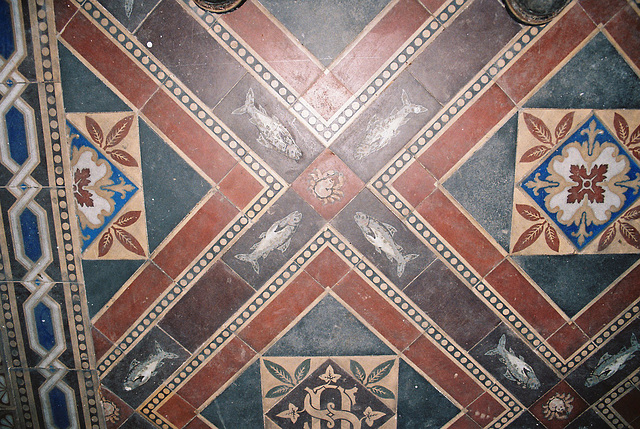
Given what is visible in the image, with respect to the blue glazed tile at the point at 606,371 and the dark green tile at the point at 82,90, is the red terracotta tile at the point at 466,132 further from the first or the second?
the dark green tile at the point at 82,90

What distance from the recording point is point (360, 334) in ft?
8.02

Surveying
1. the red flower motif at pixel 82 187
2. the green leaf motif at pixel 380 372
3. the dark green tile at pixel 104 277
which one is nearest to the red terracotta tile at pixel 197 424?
the dark green tile at pixel 104 277

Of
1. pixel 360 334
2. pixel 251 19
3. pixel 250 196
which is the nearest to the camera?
pixel 251 19

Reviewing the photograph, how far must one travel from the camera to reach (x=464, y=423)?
253 centimetres

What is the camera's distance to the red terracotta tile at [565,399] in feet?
8.20

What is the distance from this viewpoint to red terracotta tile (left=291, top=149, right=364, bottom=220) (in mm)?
2248

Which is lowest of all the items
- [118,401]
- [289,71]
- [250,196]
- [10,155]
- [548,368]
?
[118,401]

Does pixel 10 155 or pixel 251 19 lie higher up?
pixel 251 19

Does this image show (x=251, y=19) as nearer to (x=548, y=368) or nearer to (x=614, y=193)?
(x=614, y=193)

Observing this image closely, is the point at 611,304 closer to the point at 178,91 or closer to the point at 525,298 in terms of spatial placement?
the point at 525,298

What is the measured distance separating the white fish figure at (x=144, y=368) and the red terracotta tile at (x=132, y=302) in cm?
25

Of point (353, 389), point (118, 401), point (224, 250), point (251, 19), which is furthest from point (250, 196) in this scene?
point (118, 401)

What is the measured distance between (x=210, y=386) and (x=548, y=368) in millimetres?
2482

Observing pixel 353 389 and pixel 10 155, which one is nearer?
pixel 10 155
